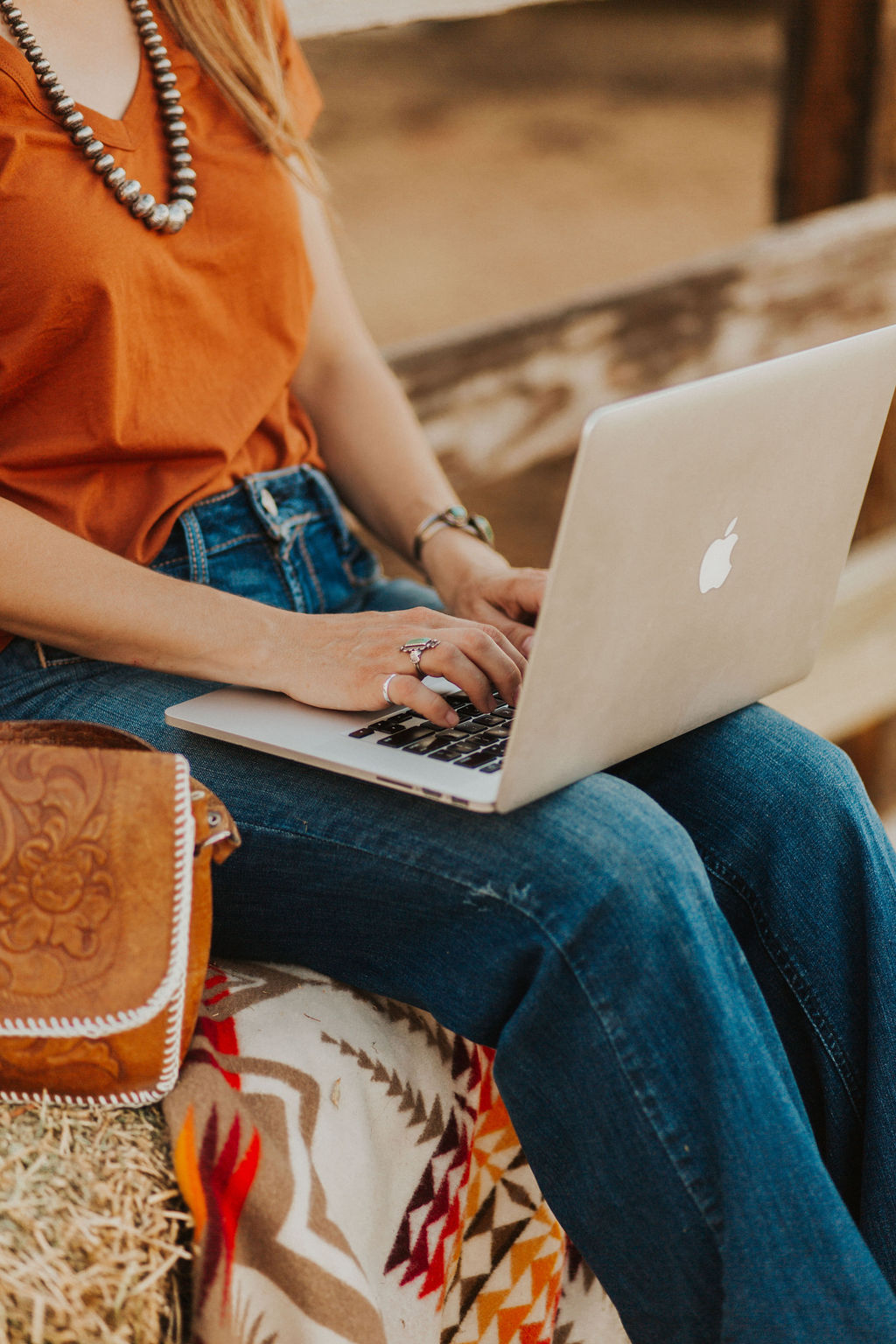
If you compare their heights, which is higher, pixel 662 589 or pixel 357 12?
pixel 357 12

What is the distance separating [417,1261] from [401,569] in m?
1.72

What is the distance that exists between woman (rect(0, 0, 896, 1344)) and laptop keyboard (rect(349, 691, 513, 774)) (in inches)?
0.8

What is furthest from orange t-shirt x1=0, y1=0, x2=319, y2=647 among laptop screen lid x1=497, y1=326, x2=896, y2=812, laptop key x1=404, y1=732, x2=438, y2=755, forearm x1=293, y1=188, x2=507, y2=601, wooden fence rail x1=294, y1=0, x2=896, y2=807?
wooden fence rail x1=294, y1=0, x2=896, y2=807

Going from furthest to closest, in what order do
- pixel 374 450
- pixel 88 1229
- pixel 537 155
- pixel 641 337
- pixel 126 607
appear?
1. pixel 537 155
2. pixel 641 337
3. pixel 374 450
4. pixel 126 607
5. pixel 88 1229

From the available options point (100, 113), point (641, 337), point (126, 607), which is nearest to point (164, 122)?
point (100, 113)

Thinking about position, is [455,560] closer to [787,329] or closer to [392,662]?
[392,662]

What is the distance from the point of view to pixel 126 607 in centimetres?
97

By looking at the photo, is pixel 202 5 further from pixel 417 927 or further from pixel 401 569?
pixel 401 569

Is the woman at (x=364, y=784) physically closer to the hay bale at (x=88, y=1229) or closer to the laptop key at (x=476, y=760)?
the laptop key at (x=476, y=760)

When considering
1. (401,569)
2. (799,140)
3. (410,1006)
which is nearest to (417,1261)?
(410,1006)

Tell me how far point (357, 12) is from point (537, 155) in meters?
6.66

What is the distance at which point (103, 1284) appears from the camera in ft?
2.44

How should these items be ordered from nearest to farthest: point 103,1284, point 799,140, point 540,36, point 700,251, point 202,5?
point 103,1284 → point 202,5 → point 799,140 → point 700,251 → point 540,36

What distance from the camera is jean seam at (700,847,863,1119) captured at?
0.97 meters
